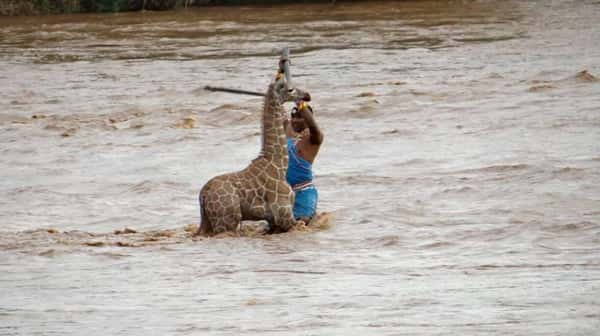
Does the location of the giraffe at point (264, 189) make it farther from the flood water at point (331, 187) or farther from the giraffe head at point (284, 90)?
the flood water at point (331, 187)

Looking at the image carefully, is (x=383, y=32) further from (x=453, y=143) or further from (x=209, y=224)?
(x=209, y=224)

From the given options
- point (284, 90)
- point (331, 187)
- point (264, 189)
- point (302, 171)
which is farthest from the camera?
point (331, 187)

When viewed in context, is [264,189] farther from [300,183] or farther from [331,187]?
[331,187]

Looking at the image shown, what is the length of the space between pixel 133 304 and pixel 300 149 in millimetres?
3294

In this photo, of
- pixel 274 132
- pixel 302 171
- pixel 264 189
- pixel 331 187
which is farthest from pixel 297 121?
pixel 331 187

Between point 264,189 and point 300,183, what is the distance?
0.69 meters

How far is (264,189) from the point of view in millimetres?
10797

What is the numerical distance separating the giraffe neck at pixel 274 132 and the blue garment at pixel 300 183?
41 centimetres

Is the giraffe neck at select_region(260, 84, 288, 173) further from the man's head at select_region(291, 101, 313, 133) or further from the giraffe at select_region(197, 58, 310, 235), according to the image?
the man's head at select_region(291, 101, 313, 133)

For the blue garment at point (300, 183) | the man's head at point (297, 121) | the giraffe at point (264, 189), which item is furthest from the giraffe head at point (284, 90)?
the blue garment at point (300, 183)

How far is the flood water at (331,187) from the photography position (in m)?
8.02

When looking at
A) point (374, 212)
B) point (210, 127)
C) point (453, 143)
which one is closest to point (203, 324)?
point (374, 212)

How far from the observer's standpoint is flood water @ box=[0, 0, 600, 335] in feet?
26.3

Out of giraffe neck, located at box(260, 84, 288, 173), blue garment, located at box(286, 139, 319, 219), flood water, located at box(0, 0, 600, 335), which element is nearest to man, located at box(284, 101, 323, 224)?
blue garment, located at box(286, 139, 319, 219)
